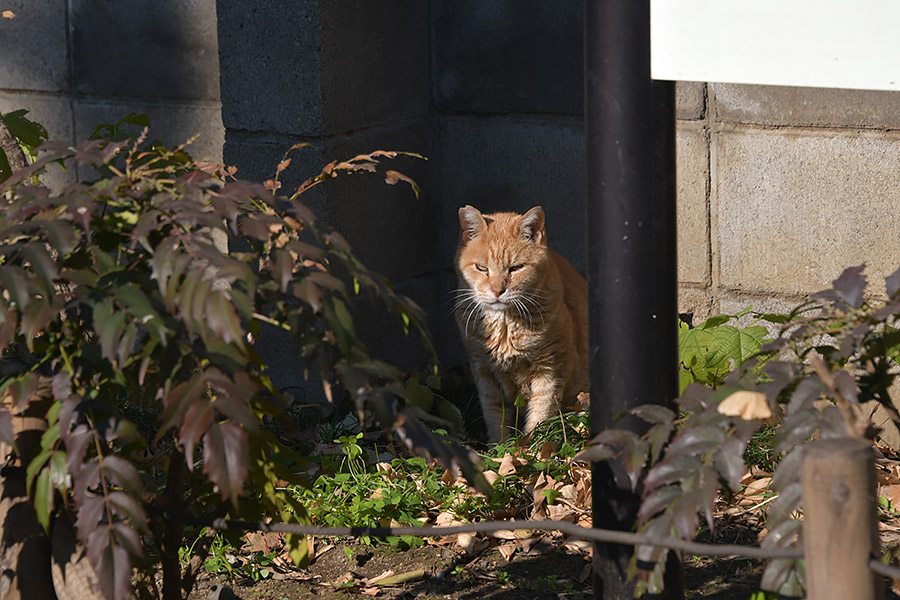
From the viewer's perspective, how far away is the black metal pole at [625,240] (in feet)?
5.89

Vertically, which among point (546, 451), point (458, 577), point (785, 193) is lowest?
point (458, 577)

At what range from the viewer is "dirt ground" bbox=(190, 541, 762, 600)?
266 centimetres

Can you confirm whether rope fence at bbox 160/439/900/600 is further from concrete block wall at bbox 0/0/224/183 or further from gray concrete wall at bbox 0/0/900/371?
concrete block wall at bbox 0/0/224/183

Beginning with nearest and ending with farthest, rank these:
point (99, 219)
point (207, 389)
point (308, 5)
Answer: point (207, 389), point (99, 219), point (308, 5)

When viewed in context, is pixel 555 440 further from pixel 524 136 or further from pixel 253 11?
pixel 253 11

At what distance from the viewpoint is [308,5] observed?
3721 mm

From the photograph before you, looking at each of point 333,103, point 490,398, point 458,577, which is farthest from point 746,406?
point 333,103

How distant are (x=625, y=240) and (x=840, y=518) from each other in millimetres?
665

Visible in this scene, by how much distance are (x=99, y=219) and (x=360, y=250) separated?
2369mm

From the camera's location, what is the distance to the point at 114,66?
450 centimetres

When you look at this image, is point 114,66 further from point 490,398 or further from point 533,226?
point 490,398

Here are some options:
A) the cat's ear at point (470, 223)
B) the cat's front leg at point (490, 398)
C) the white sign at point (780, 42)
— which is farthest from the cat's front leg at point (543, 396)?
the white sign at point (780, 42)

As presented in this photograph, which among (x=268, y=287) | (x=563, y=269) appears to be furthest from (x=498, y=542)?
(x=268, y=287)

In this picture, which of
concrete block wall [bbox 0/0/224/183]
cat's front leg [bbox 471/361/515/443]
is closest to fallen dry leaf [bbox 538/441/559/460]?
cat's front leg [bbox 471/361/515/443]
